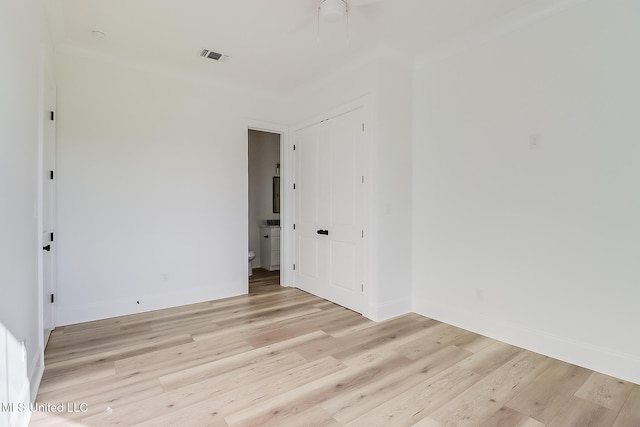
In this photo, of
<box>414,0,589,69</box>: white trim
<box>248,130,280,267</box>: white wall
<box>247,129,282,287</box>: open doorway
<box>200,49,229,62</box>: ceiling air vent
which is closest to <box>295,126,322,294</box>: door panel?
<box>200,49,229,62</box>: ceiling air vent

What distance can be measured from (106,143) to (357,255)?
3009 mm

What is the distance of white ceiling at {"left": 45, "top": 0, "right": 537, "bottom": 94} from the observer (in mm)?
2570

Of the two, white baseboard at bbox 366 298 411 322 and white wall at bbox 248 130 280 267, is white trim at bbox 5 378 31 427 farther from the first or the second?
white wall at bbox 248 130 280 267

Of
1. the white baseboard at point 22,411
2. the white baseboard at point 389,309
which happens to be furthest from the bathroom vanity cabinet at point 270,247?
the white baseboard at point 22,411

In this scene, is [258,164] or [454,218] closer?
[454,218]

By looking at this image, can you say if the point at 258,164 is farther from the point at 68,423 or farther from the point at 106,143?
the point at 68,423

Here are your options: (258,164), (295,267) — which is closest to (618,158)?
(295,267)

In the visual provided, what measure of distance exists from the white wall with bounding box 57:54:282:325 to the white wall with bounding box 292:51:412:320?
1.80m

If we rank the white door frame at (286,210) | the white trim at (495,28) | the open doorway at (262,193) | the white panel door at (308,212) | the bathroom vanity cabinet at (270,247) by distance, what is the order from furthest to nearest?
the open doorway at (262,193) < the bathroom vanity cabinet at (270,247) < the white door frame at (286,210) < the white panel door at (308,212) < the white trim at (495,28)

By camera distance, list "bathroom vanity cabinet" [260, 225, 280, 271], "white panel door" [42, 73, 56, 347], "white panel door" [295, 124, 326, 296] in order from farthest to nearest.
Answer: "bathroom vanity cabinet" [260, 225, 280, 271] < "white panel door" [295, 124, 326, 296] < "white panel door" [42, 73, 56, 347]

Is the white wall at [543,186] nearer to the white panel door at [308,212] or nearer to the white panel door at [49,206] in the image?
the white panel door at [308,212]

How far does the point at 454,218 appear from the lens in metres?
3.25

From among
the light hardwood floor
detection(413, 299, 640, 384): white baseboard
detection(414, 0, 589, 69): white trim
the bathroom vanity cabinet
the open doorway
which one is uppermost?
detection(414, 0, 589, 69): white trim

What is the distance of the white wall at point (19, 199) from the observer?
4.78ft
